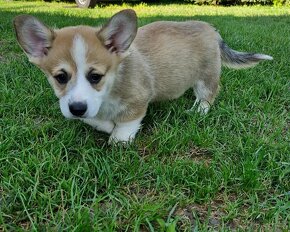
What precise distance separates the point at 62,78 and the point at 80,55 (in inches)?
8.3

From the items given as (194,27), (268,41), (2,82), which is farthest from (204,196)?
(268,41)

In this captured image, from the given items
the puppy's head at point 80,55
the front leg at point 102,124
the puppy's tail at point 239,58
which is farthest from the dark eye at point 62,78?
the puppy's tail at point 239,58

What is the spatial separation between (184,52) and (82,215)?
6.60ft

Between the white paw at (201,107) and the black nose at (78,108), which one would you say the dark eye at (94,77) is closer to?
the black nose at (78,108)

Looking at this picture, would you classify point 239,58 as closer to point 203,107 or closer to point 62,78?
point 203,107

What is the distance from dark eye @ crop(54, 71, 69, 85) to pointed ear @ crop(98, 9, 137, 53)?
0.37 meters

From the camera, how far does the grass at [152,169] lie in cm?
218

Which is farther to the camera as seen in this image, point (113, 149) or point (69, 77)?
point (113, 149)

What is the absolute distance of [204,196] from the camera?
7.91 feet

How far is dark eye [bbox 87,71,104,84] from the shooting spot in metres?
2.61

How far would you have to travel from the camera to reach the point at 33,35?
2824 millimetres

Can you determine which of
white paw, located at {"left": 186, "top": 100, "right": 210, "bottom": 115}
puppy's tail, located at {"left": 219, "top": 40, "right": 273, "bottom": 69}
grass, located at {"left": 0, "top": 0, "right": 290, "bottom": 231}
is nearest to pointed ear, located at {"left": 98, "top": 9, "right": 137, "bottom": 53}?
grass, located at {"left": 0, "top": 0, "right": 290, "bottom": 231}

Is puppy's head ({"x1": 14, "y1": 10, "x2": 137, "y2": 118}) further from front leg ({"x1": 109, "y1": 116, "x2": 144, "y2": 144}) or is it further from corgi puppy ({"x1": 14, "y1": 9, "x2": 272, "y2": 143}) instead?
front leg ({"x1": 109, "y1": 116, "x2": 144, "y2": 144})

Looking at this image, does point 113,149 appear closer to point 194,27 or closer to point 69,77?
point 69,77
